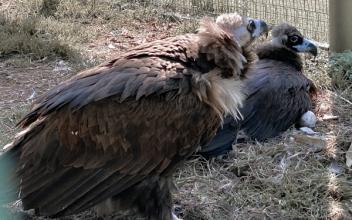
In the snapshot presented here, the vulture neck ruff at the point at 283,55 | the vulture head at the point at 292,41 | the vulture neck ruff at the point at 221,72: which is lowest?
the vulture neck ruff at the point at 283,55

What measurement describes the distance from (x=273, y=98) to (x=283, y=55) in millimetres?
715

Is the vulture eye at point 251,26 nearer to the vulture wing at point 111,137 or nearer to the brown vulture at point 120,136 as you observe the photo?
the brown vulture at point 120,136

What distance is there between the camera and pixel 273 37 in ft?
19.7

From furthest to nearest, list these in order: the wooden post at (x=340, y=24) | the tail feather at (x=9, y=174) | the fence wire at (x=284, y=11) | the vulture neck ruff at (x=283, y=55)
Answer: the fence wire at (x=284, y=11) → the wooden post at (x=340, y=24) → the vulture neck ruff at (x=283, y=55) → the tail feather at (x=9, y=174)

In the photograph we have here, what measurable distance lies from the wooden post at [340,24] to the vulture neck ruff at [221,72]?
2549 mm

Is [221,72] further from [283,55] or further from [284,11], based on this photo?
[284,11]

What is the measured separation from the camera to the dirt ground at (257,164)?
4.29 meters

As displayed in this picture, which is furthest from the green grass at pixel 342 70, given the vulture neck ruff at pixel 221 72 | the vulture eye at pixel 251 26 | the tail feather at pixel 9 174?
the tail feather at pixel 9 174

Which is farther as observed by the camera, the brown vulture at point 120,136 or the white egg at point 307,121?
the white egg at point 307,121

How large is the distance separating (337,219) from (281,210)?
327mm

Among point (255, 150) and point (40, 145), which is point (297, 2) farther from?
point (40, 145)

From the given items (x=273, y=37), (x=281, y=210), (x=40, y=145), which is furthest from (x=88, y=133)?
(x=273, y=37)

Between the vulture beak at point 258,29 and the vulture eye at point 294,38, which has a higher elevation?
the vulture beak at point 258,29

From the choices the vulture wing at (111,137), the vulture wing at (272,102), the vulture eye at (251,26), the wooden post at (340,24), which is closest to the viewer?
the vulture wing at (111,137)
